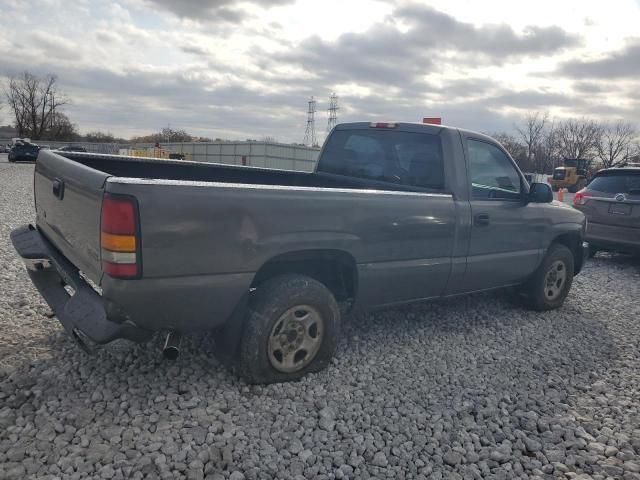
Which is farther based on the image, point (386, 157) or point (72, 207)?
point (386, 157)

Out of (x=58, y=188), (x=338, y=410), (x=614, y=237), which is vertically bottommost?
(x=338, y=410)

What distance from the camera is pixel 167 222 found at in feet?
8.31

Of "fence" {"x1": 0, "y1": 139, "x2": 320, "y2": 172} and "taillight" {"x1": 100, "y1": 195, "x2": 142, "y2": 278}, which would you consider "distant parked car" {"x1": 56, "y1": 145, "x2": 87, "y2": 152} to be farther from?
"fence" {"x1": 0, "y1": 139, "x2": 320, "y2": 172}

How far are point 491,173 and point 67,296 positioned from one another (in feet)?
12.4

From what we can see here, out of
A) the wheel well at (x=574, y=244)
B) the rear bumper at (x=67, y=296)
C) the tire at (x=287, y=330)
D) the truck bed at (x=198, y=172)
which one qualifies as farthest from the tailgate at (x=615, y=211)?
the rear bumper at (x=67, y=296)

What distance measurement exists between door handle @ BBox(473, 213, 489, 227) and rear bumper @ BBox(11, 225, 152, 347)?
2853 millimetres

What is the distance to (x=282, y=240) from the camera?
2.98 m

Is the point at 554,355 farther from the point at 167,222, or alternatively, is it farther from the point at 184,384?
the point at 167,222

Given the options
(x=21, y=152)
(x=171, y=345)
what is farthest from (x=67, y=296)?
(x=21, y=152)

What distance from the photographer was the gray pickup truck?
257 cm

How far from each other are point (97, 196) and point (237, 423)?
4.95ft

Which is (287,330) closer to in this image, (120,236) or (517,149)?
(120,236)

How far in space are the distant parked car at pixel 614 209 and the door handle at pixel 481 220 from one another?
485cm

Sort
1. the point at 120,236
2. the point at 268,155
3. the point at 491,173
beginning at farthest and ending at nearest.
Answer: the point at 268,155 → the point at 491,173 → the point at 120,236
